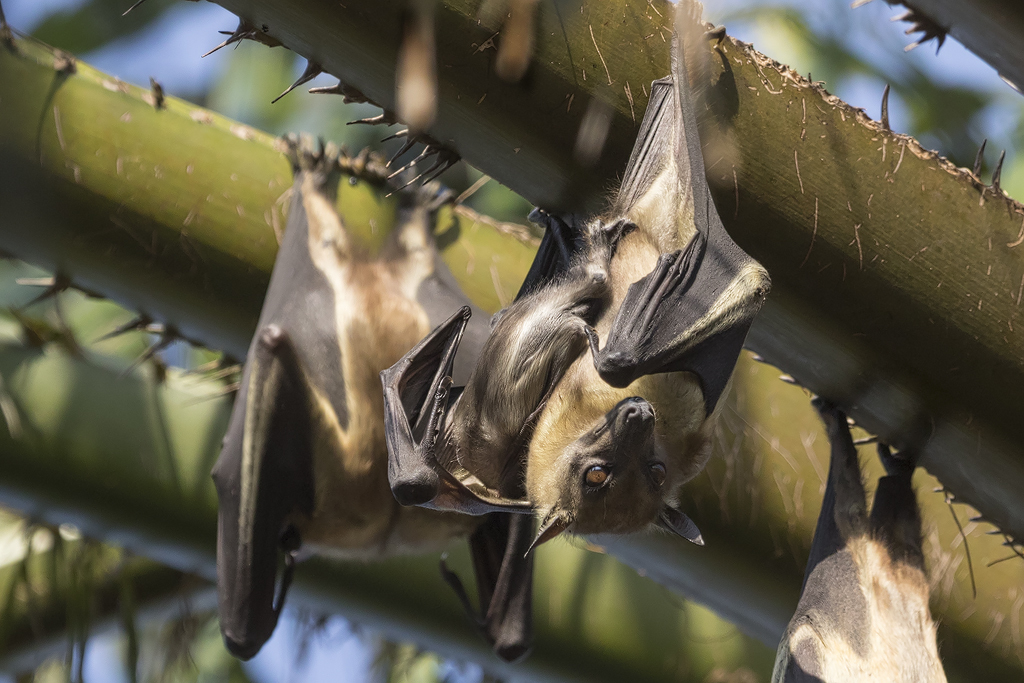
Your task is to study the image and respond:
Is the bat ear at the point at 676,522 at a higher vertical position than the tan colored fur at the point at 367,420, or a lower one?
higher

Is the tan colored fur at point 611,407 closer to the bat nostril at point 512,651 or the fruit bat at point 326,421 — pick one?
the fruit bat at point 326,421

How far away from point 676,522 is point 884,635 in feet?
2.72

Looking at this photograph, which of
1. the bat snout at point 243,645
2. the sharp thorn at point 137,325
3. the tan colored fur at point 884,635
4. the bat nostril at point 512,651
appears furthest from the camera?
the bat snout at point 243,645

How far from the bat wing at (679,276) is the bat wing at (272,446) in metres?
1.43

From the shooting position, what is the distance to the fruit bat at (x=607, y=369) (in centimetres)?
219

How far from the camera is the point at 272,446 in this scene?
352 cm

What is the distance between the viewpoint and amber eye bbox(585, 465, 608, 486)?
2404 millimetres

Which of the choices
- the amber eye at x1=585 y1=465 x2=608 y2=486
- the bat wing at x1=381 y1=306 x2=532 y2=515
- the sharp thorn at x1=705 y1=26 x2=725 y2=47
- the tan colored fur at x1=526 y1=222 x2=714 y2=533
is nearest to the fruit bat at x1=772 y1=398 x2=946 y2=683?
the tan colored fur at x1=526 y1=222 x2=714 y2=533

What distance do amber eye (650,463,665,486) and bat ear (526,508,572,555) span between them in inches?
9.0

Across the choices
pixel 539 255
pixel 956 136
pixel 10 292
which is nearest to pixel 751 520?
pixel 539 255

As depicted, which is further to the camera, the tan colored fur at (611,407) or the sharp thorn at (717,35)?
the tan colored fur at (611,407)

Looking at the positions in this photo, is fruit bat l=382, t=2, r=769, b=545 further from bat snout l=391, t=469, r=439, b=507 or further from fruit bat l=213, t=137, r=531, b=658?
fruit bat l=213, t=137, r=531, b=658

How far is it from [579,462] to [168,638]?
2.31 m

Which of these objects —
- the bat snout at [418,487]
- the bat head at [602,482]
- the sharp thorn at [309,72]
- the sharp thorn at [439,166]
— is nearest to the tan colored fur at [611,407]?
the bat head at [602,482]
